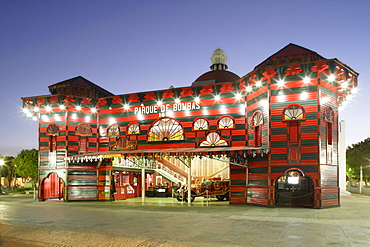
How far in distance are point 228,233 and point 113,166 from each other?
55.7ft

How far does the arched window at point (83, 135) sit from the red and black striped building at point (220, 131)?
3.1 inches

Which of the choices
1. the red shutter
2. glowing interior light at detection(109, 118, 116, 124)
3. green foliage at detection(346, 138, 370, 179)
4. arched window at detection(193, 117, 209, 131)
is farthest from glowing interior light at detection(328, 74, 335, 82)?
green foliage at detection(346, 138, 370, 179)

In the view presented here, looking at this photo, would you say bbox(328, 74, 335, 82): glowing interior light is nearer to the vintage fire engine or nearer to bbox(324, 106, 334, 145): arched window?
bbox(324, 106, 334, 145): arched window

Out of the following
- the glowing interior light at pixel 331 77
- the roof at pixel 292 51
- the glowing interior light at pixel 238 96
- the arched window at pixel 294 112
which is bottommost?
the arched window at pixel 294 112

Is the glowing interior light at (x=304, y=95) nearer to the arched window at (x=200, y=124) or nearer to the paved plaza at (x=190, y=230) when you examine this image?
the paved plaza at (x=190, y=230)

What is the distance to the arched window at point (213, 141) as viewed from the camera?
2464 centimetres

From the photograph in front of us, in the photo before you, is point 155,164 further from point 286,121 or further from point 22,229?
→ point 22,229

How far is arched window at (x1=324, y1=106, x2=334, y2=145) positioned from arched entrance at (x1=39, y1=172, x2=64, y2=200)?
2056 cm

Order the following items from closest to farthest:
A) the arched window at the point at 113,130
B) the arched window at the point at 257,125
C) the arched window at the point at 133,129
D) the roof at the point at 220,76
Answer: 1. the arched window at the point at 257,125
2. the arched window at the point at 133,129
3. the arched window at the point at 113,130
4. the roof at the point at 220,76

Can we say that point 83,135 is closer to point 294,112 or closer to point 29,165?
point 294,112

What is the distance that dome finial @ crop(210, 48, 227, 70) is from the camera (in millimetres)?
38031

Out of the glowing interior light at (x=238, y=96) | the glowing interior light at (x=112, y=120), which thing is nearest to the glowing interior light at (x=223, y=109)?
the glowing interior light at (x=238, y=96)

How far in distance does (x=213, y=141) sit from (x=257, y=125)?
394 cm

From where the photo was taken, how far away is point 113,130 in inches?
1105
